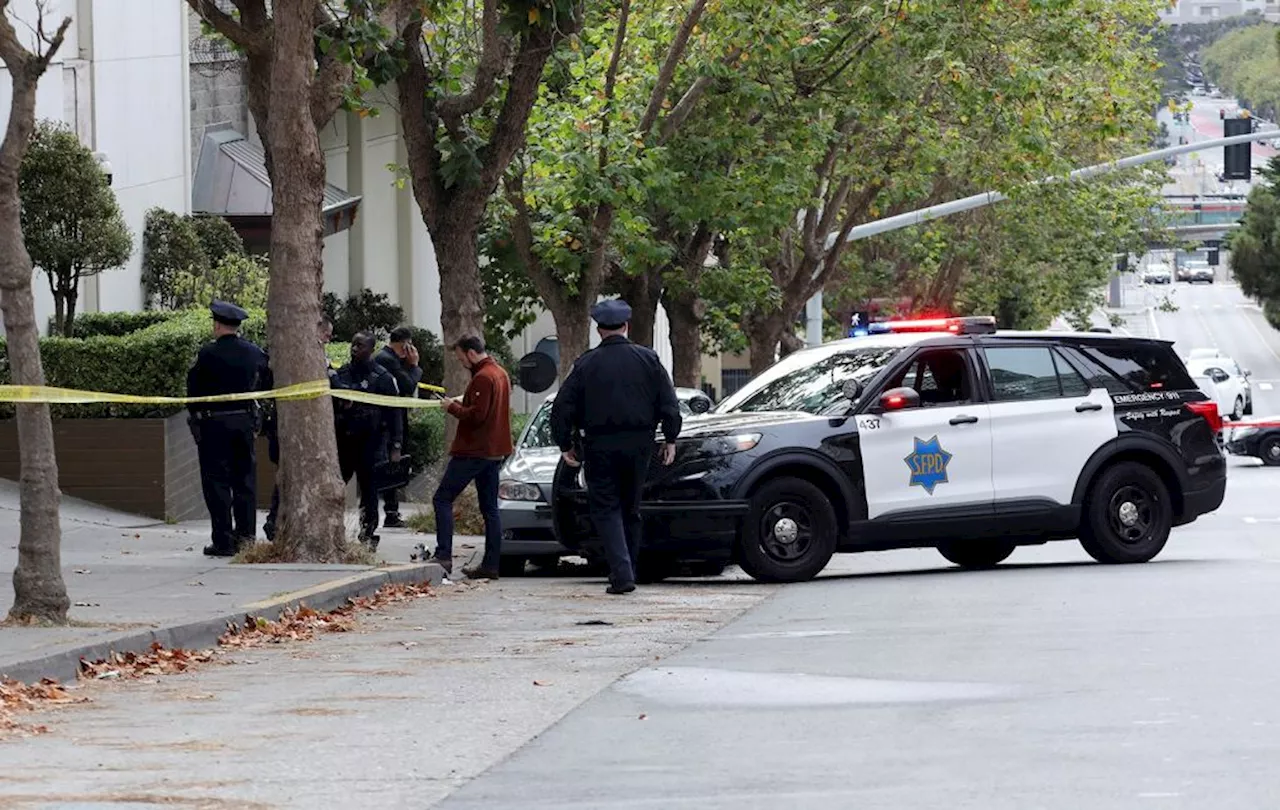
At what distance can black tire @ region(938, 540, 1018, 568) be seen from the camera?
58.2ft

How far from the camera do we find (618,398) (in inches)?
587

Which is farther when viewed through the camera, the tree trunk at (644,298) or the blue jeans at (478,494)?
the tree trunk at (644,298)

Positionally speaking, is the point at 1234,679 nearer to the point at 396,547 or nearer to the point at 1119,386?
the point at 1119,386

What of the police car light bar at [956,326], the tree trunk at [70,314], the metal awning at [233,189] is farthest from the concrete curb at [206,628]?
the metal awning at [233,189]

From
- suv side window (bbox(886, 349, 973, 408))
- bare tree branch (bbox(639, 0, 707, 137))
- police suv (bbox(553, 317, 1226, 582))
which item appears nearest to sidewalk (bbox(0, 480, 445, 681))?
police suv (bbox(553, 317, 1226, 582))

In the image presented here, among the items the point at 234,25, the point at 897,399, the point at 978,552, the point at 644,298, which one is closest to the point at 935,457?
the point at 897,399

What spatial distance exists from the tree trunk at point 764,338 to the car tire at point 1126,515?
19446 mm

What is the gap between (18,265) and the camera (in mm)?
11805

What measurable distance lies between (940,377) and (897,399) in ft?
1.82

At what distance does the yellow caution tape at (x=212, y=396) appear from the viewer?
1170 cm

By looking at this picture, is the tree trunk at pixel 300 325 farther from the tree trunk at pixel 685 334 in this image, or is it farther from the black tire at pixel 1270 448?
the black tire at pixel 1270 448

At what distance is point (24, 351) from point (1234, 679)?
20.1 feet

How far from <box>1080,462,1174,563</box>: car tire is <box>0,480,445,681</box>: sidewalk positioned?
4.64m

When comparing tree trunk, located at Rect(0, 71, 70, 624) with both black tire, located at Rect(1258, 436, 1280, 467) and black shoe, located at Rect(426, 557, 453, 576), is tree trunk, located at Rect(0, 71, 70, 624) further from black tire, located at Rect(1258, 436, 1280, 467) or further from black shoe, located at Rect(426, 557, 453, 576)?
black tire, located at Rect(1258, 436, 1280, 467)
